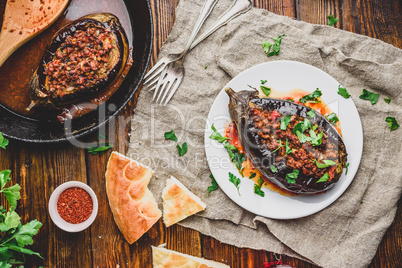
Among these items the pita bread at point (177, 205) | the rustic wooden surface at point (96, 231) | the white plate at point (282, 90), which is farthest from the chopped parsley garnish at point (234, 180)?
the rustic wooden surface at point (96, 231)

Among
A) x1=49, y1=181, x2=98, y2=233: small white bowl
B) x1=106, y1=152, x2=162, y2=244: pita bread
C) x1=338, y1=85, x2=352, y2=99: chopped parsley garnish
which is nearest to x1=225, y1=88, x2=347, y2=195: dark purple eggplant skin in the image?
x1=338, y1=85, x2=352, y2=99: chopped parsley garnish

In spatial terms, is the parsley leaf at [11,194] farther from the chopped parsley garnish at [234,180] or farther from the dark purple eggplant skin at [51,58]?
the chopped parsley garnish at [234,180]

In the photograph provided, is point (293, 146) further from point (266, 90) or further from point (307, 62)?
point (307, 62)

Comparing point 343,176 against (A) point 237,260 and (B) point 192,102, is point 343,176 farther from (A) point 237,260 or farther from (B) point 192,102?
(B) point 192,102

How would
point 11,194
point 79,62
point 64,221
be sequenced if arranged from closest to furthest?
point 11,194
point 79,62
point 64,221

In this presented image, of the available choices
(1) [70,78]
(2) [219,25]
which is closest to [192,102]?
(2) [219,25]

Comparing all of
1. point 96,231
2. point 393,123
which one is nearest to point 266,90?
point 393,123
